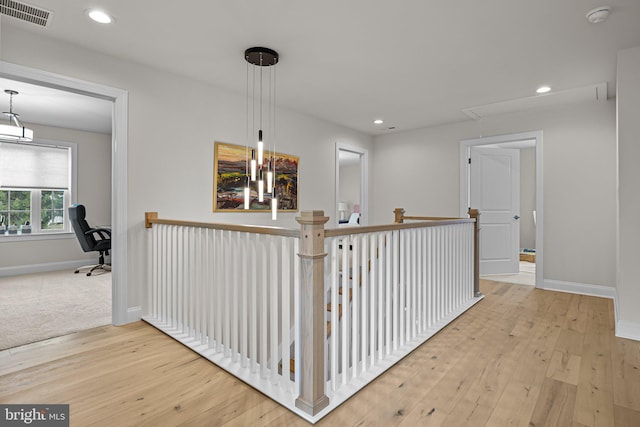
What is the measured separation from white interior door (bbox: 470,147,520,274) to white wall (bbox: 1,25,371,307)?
338 cm

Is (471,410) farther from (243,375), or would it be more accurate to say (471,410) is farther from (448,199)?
(448,199)

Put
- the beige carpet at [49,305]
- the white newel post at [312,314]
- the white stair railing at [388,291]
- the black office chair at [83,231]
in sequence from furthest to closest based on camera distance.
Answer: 1. the black office chair at [83,231]
2. the beige carpet at [49,305]
3. the white stair railing at [388,291]
4. the white newel post at [312,314]

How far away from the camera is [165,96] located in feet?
10.4

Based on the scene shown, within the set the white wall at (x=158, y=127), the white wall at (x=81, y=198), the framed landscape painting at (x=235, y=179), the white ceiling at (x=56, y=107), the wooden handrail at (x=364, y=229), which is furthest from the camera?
the white wall at (x=81, y=198)

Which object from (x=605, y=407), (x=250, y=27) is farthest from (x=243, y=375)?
(x=250, y=27)

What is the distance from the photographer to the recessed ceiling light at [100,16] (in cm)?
222

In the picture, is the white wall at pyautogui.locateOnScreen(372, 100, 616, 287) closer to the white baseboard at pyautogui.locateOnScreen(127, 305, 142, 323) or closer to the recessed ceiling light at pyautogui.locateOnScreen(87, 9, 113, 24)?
the recessed ceiling light at pyautogui.locateOnScreen(87, 9, 113, 24)

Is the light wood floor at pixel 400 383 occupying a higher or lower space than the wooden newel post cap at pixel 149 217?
lower

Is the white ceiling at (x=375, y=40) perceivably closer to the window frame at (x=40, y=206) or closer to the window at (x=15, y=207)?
the window frame at (x=40, y=206)

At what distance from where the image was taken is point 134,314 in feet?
9.81

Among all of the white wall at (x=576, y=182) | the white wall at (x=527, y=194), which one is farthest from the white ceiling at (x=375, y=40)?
the white wall at (x=527, y=194)

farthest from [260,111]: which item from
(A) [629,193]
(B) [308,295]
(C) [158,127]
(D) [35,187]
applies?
(D) [35,187]

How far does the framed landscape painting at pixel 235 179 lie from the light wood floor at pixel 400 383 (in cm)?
152

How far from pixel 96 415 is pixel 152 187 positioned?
1.96 m
